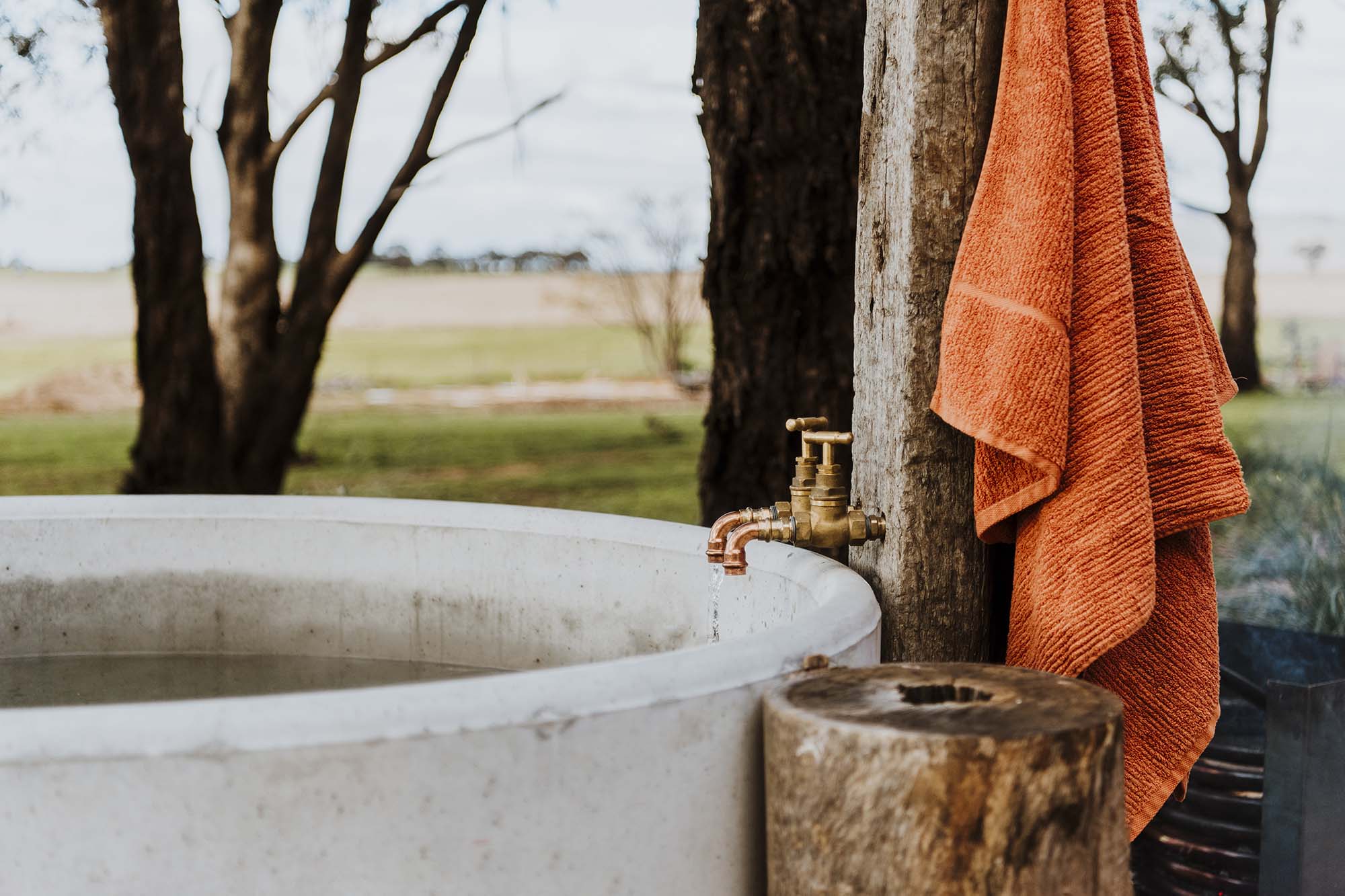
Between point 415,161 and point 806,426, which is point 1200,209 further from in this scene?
point 415,161

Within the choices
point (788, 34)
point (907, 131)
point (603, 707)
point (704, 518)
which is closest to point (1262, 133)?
point (788, 34)

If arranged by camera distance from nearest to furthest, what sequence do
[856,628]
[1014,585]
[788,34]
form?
[856,628]
[1014,585]
[788,34]

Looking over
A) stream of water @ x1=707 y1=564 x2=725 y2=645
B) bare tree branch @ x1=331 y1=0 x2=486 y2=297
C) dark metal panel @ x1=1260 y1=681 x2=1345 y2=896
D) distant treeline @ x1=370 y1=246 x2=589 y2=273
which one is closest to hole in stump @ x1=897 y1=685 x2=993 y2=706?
stream of water @ x1=707 y1=564 x2=725 y2=645

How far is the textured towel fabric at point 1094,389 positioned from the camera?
118 cm

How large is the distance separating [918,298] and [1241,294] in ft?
6.36

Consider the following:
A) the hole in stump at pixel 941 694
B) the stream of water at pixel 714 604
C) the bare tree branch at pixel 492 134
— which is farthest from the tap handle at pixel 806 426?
the bare tree branch at pixel 492 134

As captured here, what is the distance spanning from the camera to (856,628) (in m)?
1.16

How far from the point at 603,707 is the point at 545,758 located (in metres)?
0.05

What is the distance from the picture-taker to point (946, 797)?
0.92 meters

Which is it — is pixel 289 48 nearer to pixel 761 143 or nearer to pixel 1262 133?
pixel 761 143

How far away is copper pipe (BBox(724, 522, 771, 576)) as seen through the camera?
134 cm

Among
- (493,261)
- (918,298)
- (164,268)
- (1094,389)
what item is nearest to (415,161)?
(164,268)

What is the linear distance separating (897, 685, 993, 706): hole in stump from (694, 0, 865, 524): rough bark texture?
1.24m

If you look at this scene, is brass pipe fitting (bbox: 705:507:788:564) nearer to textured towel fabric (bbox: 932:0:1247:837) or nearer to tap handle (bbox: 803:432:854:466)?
tap handle (bbox: 803:432:854:466)
